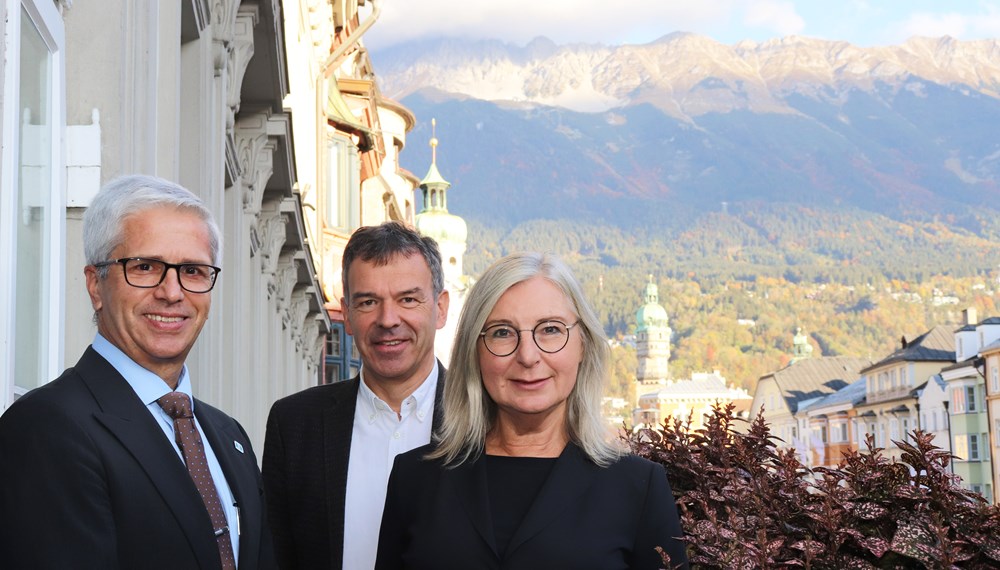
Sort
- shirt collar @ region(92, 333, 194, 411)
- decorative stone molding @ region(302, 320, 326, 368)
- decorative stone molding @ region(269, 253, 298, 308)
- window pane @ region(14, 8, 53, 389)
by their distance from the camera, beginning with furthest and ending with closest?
decorative stone molding @ region(302, 320, 326, 368) < decorative stone molding @ region(269, 253, 298, 308) < window pane @ region(14, 8, 53, 389) < shirt collar @ region(92, 333, 194, 411)

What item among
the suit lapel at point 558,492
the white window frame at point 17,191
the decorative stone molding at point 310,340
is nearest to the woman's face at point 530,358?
the suit lapel at point 558,492

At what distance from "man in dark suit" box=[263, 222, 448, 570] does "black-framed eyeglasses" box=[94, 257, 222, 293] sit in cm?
147

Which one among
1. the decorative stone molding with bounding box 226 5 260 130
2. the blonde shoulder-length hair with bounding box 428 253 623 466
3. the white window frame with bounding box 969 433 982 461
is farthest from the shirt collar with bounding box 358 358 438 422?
the white window frame with bounding box 969 433 982 461

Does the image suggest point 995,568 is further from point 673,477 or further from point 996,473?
point 996,473

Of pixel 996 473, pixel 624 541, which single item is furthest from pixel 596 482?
pixel 996 473

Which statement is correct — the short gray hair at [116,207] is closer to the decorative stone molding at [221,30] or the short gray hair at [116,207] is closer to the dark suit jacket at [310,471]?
the dark suit jacket at [310,471]

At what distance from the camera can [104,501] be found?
98.3 inches

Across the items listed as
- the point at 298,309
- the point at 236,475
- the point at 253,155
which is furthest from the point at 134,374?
the point at 298,309

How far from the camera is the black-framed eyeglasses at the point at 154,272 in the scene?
283 cm

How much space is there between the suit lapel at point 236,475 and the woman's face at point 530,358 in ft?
2.35

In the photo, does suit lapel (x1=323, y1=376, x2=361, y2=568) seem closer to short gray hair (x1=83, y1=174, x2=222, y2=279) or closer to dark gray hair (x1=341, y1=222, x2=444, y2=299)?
dark gray hair (x1=341, y1=222, x2=444, y2=299)

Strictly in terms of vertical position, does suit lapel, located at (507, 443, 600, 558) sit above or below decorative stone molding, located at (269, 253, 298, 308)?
below

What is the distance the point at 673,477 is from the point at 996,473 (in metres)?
75.6

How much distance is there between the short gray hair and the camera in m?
2.84
